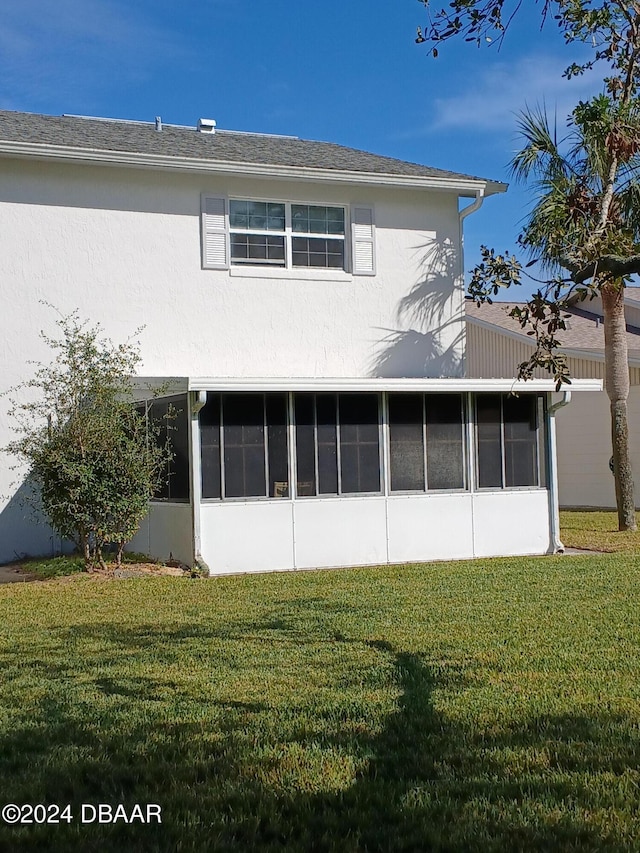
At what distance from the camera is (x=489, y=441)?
1538 centimetres

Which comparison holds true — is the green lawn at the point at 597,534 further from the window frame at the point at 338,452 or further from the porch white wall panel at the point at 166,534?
the porch white wall panel at the point at 166,534

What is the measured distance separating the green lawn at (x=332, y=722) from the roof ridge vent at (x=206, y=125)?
454 inches

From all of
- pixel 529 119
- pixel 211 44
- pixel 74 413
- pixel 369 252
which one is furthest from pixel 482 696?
pixel 529 119

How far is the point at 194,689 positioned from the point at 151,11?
7.35m

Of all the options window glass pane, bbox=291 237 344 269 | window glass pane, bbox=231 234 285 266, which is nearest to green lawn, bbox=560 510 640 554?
Answer: window glass pane, bbox=291 237 344 269

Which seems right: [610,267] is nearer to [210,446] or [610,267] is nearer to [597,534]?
[210,446]

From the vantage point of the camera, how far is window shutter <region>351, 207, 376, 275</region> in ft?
55.7

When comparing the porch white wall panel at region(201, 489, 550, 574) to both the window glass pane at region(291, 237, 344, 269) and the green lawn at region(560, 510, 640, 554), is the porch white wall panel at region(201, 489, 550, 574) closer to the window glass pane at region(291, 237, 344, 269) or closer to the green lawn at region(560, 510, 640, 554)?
the green lawn at region(560, 510, 640, 554)

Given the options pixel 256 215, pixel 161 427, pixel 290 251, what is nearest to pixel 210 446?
pixel 161 427

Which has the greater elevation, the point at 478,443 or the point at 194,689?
the point at 478,443

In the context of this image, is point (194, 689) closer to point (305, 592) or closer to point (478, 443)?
point (305, 592)

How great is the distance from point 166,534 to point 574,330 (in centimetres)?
1588

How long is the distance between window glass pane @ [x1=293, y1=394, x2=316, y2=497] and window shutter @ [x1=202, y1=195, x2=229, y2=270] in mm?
3171

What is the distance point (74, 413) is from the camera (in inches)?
540
